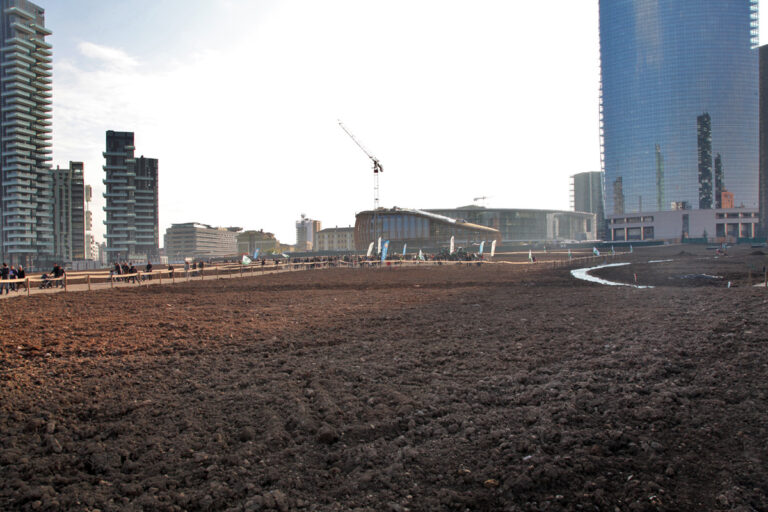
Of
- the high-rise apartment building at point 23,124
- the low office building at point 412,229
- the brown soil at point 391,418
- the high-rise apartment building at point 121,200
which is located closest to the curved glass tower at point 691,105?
the low office building at point 412,229

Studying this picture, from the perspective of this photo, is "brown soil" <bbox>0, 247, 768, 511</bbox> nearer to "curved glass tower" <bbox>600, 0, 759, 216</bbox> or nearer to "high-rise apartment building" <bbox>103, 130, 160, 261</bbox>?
"high-rise apartment building" <bbox>103, 130, 160, 261</bbox>

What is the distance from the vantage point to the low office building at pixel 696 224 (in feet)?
533

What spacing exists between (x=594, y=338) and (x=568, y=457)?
24.1 feet

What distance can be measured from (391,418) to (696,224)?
19651 centimetres

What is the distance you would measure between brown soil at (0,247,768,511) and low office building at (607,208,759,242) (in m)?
176

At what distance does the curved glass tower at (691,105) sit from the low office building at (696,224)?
279 inches

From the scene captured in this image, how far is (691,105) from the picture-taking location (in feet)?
570

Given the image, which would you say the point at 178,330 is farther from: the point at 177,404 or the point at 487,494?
the point at 487,494

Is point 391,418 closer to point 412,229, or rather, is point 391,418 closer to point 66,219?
point 412,229

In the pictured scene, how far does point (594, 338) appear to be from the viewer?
11.8m

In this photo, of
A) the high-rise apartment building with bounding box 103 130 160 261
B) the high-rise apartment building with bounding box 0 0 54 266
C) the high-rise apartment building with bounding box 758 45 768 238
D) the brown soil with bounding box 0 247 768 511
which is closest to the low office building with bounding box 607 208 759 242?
the high-rise apartment building with bounding box 758 45 768 238

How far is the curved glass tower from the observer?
172125 millimetres

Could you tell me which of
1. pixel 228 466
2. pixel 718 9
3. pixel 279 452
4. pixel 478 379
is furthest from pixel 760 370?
pixel 718 9

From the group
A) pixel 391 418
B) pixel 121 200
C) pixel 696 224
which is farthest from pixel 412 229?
pixel 391 418
